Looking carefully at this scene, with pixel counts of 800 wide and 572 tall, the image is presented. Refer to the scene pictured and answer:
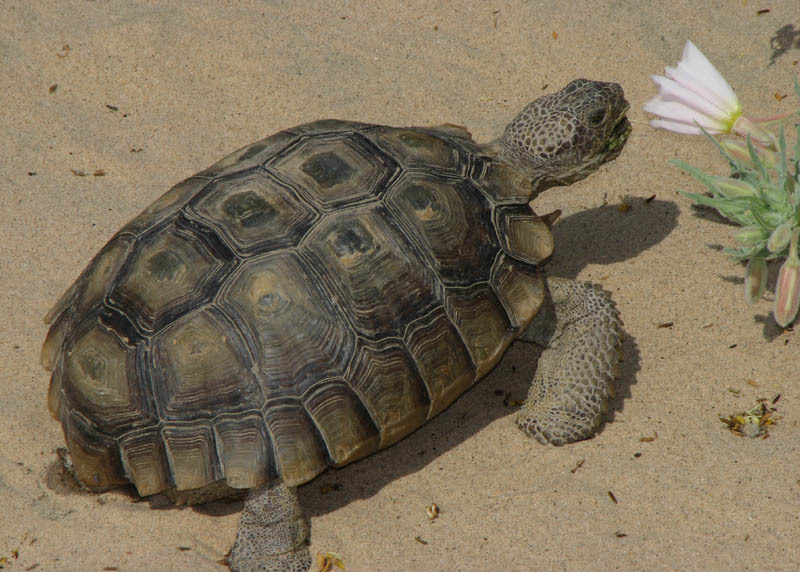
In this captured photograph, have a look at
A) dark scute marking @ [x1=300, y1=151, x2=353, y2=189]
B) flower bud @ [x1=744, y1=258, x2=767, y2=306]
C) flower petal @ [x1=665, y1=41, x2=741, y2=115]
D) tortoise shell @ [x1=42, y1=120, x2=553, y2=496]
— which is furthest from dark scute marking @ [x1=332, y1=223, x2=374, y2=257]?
flower bud @ [x1=744, y1=258, x2=767, y2=306]

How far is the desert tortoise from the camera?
401 centimetres

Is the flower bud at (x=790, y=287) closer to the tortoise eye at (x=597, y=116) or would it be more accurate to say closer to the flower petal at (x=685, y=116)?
the flower petal at (x=685, y=116)

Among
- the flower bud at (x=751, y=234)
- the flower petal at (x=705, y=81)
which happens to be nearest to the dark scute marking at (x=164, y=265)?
the flower petal at (x=705, y=81)

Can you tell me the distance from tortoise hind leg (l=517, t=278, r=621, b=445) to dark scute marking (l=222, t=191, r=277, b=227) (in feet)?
5.60

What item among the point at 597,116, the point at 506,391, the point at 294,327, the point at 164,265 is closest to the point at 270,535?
the point at 294,327

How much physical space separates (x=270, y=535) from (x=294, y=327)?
104cm

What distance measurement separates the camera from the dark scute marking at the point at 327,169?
4.37m

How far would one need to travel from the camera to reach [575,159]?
5.06 m

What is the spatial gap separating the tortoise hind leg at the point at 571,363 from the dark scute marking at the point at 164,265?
1.99 meters

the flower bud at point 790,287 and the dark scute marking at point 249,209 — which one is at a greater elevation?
the flower bud at point 790,287

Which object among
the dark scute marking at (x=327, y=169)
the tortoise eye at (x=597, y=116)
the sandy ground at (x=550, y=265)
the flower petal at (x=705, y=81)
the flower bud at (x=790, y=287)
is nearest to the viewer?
the flower petal at (x=705, y=81)

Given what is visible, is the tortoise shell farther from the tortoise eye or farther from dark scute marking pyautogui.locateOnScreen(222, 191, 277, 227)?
the tortoise eye

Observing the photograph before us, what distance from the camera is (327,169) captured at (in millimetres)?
4406

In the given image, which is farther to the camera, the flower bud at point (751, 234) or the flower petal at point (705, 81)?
the flower bud at point (751, 234)
